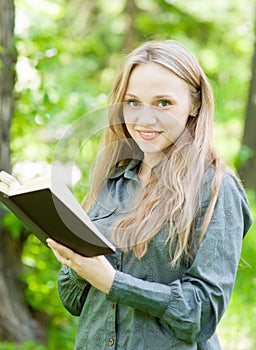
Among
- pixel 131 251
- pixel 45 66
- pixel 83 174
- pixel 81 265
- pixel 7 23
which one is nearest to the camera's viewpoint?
pixel 81 265

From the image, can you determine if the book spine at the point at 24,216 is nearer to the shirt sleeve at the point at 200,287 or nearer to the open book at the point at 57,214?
the open book at the point at 57,214

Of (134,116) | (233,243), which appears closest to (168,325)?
(233,243)

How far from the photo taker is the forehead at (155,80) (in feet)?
6.05

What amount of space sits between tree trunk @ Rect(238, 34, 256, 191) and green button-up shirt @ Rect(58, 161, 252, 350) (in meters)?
3.80

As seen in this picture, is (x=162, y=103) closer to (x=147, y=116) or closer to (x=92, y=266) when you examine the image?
(x=147, y=116)

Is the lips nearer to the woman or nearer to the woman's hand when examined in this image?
the woman

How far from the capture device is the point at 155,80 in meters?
1.85

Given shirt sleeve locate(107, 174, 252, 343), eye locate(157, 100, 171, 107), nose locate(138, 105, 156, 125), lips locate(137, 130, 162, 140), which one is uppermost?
eye locate(157, 100, 171, 107)

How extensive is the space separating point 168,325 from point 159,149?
465mm

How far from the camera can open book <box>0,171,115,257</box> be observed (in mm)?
1621

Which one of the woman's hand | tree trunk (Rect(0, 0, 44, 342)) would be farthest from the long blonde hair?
tree trunk (Rect(0, 0, 44, 342))

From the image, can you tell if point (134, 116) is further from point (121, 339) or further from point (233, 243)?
point (121, 339)

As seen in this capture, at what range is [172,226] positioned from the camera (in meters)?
1.82

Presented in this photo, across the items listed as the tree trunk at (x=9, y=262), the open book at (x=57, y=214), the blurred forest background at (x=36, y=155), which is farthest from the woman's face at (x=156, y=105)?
the tree trunk at (x=9, y=262)
